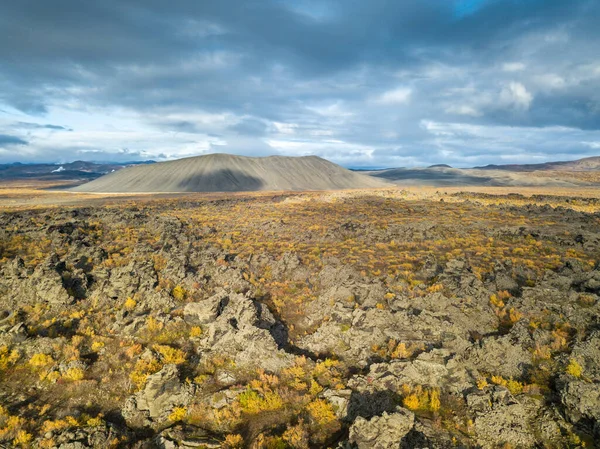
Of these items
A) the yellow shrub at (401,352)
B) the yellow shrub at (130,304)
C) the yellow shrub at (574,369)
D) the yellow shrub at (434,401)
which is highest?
the yellow shrub at (130,304)

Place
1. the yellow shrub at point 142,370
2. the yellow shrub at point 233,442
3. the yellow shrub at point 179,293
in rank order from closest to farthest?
the yellow shrub at point 233,442 → the yellow shrub at point 142,370 → the yellow shrub at point 179,293

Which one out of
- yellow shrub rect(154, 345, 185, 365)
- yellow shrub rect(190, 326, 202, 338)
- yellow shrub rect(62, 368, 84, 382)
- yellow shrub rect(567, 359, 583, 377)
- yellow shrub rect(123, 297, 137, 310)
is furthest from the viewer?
yellow shrub rect(123, 297, 137, 310)

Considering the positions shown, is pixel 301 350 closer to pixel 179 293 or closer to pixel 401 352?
pixel 401 352

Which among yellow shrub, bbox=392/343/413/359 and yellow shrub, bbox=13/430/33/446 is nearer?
yellow shrub, bbox=13/430/33/446

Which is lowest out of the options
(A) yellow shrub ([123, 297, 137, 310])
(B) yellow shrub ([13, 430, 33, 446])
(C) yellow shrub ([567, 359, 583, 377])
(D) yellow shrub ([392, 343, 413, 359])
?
(B) yellow shrub ([13, 430, 33, 446])

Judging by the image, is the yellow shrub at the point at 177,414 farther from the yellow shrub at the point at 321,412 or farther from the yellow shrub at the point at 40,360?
the yellow shrub at the point at 40,360

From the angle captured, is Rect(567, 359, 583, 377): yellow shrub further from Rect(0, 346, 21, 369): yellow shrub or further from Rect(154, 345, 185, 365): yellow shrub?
Rect(0, 346, 21, 369): yellow shrub

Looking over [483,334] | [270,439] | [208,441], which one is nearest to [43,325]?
[208,441]

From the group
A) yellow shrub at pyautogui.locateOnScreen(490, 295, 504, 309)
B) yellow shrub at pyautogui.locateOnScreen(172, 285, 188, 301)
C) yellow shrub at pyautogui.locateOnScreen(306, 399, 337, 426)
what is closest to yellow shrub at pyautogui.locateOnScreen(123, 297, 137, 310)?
yellow shrub at pyautogui.locateOnScreen(172, 285, 188, 301)

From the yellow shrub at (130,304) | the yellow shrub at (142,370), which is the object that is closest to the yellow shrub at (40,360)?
the yellow shrub at (142,370)
